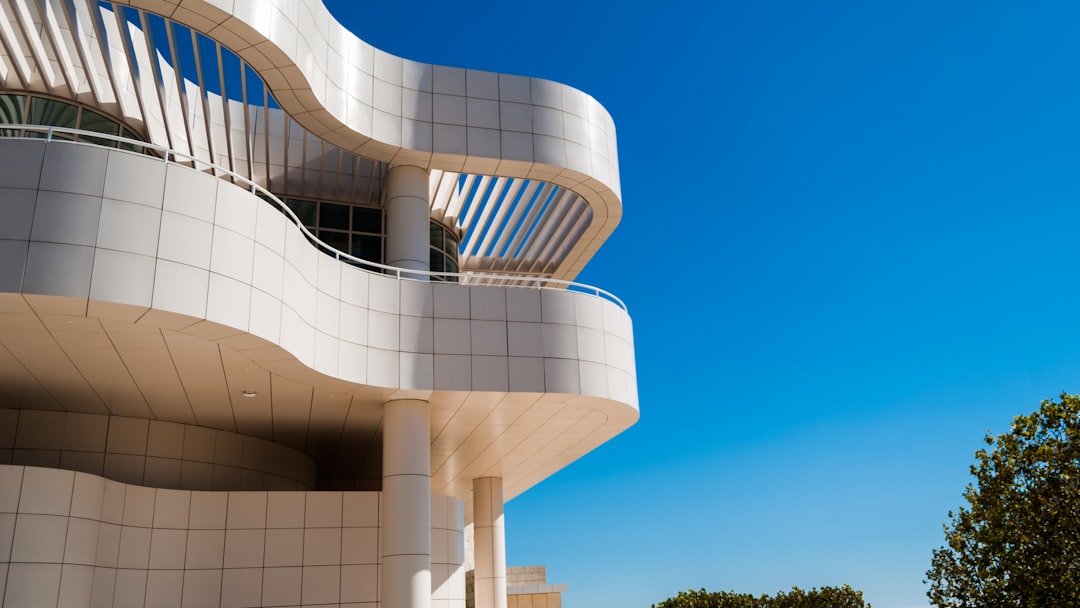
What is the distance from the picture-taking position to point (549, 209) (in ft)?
91.3

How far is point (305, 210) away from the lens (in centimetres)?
2692

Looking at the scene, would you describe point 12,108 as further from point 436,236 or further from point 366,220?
point 436,236

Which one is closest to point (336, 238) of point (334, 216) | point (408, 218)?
point (334, 216)

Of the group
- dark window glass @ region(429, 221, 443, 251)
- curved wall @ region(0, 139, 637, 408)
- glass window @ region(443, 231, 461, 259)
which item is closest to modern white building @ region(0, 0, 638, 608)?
curved wall @ region(0, 139, 637, 408)

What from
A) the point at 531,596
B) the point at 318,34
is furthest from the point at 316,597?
the point at 531,596

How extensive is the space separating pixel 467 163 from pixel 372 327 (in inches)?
246

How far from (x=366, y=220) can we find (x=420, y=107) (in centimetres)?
550

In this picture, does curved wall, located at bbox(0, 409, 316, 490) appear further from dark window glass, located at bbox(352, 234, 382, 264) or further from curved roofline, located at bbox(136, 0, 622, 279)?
curved roofline, located at bbox(136, 0, 622, 279)

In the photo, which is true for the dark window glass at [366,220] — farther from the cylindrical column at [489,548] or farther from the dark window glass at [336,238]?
the cylindrical column at [489,548]

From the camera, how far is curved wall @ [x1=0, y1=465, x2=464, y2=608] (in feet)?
56.4

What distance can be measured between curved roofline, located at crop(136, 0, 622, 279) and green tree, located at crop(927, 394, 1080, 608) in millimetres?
14541

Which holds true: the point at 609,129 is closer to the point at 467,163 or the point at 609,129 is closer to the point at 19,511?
the point at 467,163

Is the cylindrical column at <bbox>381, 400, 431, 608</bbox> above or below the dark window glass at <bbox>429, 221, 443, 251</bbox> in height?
below

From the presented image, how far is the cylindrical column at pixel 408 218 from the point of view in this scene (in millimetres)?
22422
